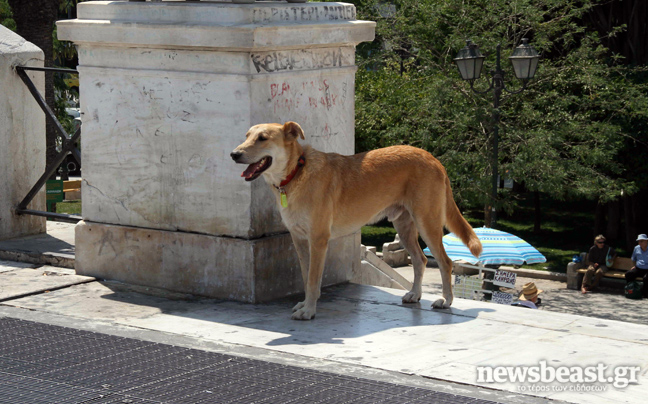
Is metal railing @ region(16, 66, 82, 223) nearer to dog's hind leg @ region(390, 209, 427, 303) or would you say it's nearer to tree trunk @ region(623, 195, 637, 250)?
dog's hind leg @ region(390, 209, 427, 303)

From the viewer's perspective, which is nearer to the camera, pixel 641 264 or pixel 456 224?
pixel 456 224

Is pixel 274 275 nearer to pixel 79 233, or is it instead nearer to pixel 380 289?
pixel 380 289

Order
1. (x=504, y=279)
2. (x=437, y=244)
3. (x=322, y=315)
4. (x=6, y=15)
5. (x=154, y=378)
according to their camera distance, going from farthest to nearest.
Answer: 1. (x=6, y=15)
2. (x=504, y=279)
3. (x=437, y=244)
4. (x=322, y=315)
5. (x=154, y=378)

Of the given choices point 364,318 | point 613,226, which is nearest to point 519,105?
point 613,226

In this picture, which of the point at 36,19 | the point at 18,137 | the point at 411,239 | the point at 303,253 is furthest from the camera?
the point at 36,19

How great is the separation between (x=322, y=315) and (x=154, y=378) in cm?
187

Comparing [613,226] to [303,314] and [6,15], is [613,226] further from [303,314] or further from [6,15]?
[303,314]

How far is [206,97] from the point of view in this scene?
6.89 m

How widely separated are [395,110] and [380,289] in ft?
46.0

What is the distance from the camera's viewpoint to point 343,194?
6699 mm

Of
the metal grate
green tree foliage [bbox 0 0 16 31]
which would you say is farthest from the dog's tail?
→ green tree foliage [bbox 0 0 16 31]

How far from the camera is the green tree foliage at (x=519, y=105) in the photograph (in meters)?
19.0

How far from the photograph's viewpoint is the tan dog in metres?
6.32

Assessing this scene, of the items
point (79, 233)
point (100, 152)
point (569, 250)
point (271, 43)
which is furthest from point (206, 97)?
point (569, 250)
